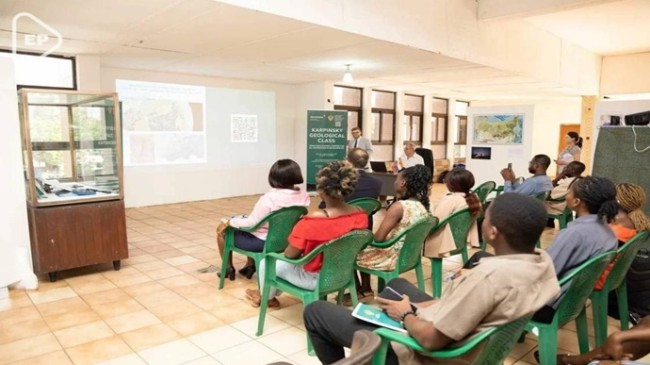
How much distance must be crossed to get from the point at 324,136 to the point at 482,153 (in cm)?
303

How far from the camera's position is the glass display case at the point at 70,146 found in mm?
3475

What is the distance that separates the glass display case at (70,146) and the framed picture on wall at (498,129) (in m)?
5.29

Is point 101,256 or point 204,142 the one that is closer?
point 101,256

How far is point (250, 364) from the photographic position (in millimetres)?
2352

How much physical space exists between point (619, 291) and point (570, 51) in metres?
7.46

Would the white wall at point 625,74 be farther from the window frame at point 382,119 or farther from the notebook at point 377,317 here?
the notebook at point 377,317

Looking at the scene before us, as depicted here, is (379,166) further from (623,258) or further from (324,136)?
(623,258)

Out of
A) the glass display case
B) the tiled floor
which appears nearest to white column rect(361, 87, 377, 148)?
the tiled floor

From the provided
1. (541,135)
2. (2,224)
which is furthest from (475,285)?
(541,135)

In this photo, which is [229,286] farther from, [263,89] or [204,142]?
[263,89]

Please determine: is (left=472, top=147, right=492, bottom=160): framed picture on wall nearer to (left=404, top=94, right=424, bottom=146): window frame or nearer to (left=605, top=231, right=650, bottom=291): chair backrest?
(left=404, top=94, right=424, bottom=146): window frame

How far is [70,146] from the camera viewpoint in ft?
12.5

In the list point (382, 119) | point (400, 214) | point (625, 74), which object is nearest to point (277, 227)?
point (400, 214)

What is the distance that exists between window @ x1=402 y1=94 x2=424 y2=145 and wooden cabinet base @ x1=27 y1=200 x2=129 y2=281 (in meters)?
8.32
